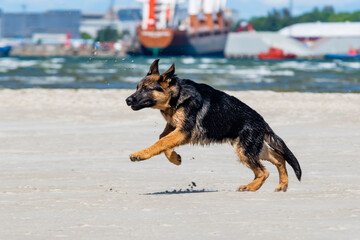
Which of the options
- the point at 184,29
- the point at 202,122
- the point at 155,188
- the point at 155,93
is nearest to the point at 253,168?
the point at 202,122

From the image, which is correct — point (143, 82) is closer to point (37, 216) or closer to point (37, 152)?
point (37, 216)

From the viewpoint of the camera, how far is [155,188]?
781 centimetres

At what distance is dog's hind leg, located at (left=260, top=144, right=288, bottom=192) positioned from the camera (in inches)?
299

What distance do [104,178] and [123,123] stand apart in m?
6.99

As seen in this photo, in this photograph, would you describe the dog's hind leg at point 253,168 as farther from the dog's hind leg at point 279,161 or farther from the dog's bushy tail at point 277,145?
the dog's bushy tail at point 277,145

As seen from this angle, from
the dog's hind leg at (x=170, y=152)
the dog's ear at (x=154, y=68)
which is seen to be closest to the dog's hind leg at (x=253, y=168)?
the dog's hind leg at (x=170, y=152)

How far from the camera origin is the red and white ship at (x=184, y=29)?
94.5 metres

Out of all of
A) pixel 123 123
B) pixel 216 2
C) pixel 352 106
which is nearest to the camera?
pixel 123 123

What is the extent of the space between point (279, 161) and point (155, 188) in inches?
46.3

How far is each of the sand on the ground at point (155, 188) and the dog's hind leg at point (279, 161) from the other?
109mm

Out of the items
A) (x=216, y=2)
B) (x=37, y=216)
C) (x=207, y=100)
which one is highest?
(x=207, y=100)

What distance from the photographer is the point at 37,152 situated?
10758mm

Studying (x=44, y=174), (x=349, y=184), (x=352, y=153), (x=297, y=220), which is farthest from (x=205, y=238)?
(x=352, y=153)

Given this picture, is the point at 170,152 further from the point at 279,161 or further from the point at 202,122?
the point at 279,161
